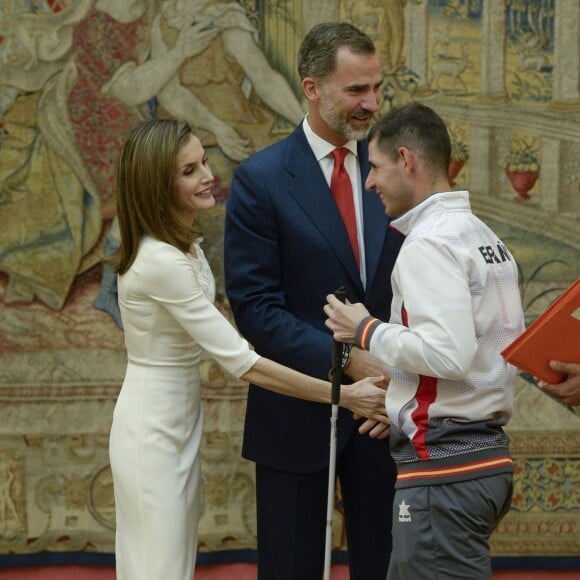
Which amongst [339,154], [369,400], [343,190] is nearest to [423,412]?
[369,400]

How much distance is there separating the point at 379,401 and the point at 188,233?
0.82 m

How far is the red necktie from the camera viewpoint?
156 inches

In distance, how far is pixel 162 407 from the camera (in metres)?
3.71

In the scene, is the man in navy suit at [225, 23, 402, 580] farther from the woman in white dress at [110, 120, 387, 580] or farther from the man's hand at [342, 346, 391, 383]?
the woman in white dress at [110, 120, 387, 580]

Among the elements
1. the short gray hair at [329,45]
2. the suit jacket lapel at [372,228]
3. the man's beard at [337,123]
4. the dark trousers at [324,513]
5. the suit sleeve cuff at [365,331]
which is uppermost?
the short gray hair at [329,45]

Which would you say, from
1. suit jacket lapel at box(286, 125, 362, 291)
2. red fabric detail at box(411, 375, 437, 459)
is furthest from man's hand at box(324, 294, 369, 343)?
suit jacket lapel at box(286, 125, 362, 291)

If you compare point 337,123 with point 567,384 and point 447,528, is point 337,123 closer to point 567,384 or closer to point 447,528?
point 567,384

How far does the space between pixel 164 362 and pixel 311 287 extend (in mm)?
562

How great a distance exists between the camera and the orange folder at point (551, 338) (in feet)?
10.2

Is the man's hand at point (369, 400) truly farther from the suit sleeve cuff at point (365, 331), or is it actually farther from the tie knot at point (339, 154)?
the tie knot at point (339, 154)

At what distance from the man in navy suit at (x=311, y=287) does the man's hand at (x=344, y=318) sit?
0.39 m

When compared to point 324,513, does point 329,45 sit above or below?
above

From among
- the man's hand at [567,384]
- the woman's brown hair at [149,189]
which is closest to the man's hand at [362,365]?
the man's hand at [567,384]

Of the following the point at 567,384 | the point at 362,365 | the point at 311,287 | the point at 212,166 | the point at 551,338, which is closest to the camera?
the point at 551,338
